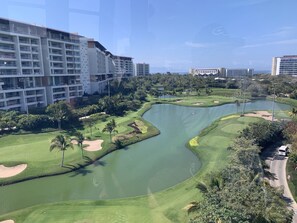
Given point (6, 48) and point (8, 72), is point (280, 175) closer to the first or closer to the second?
point (8, 72)

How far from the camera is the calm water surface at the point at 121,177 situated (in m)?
8.52

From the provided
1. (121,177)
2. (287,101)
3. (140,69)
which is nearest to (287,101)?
(287,101)

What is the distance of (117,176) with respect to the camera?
991 centimetres

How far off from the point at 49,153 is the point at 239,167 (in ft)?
27.6

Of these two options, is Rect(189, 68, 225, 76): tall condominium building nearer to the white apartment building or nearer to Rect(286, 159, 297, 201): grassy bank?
the white apartment building

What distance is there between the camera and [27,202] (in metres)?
8.27

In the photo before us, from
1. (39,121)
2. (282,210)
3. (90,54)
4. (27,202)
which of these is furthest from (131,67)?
(282,210)

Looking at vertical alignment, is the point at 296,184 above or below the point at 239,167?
below

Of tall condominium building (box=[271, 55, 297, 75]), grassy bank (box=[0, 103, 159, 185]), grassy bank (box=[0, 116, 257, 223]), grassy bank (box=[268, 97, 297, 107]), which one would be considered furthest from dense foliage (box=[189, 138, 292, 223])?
tall condominium building (box=[271, 55, 297, 75])

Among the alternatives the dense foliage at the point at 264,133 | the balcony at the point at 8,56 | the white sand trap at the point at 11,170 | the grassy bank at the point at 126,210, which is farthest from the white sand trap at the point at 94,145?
the balcony at the point at 8,56

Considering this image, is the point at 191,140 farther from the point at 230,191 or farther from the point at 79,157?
the point at 230,191

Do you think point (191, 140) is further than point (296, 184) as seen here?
Yes

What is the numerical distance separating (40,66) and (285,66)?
4579 centimetres

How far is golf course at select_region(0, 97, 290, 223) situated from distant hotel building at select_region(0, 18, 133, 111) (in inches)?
244
